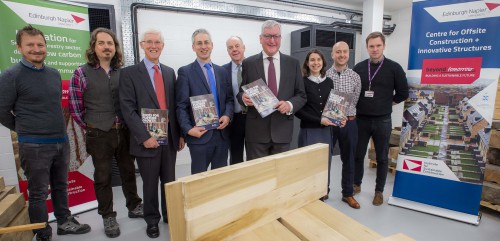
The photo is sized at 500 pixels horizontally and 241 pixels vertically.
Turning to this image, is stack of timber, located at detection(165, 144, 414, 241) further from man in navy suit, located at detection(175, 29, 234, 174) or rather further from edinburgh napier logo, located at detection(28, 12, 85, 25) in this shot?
edinburgh napier logo, located at detection(28, 12, 85, 25)

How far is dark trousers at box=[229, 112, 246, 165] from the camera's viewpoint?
269 cm

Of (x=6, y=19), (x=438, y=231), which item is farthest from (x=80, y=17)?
(x=438, y=231)

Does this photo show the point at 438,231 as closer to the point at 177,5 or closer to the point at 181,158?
the point at 181,158

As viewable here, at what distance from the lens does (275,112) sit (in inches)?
84.1

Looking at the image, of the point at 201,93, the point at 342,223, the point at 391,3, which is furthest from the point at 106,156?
the point at 391,3

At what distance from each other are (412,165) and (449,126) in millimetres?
526

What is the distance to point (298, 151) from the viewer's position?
132 centimetres

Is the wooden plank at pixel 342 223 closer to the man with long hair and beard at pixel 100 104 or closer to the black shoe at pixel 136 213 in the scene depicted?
the man with long hair and beard at pixel 100 104

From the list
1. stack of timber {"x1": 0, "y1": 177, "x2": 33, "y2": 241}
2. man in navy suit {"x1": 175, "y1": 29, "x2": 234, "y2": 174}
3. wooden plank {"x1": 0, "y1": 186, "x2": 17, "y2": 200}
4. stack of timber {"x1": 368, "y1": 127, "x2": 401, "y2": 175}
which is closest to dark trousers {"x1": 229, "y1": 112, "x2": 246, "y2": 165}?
man in navy suit {"x1": 175, "y1": 29, "x2": 234, "y2": 174}

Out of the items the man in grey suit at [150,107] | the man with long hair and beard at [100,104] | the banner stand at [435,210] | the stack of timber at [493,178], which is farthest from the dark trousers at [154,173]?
the stack of timber at [493,178]

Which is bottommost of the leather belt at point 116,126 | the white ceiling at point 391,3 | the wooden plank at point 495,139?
the wooden plank at point 495,139

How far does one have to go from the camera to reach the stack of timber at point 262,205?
3.16ft

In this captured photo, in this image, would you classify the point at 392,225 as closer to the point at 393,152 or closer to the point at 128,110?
the point at 393,152

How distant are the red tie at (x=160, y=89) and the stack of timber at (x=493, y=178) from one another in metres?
3.21
